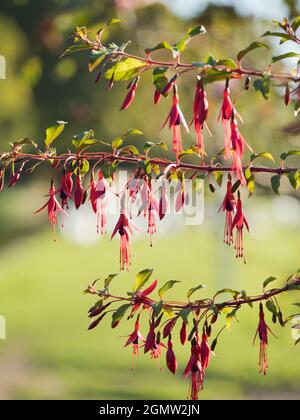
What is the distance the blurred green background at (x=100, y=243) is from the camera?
3047 mm

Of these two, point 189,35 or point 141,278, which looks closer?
point 189,35

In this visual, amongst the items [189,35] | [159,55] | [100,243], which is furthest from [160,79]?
[100,243]

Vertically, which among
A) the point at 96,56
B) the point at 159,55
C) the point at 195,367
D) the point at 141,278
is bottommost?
the point at 195,367

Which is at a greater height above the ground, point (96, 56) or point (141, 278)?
point (96, 56)

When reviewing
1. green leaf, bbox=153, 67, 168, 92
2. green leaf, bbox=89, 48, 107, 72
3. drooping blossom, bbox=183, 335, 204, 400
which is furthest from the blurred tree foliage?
drooping blossom, bbox=183, 335, 204, 400

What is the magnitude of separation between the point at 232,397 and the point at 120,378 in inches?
45.2

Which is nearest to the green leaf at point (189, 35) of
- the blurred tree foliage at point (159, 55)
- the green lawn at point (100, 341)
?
the blurred tree foliage at point (159, 55)

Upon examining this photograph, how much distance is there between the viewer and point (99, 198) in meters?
1.27

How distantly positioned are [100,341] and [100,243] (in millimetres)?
7712

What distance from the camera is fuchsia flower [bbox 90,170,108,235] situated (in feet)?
4.12

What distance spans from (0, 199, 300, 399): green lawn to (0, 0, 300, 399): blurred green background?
2 centimetres

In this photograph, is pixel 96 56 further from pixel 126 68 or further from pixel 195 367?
pixel 195 367
